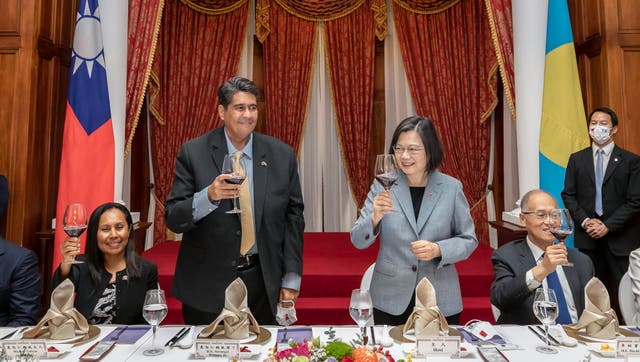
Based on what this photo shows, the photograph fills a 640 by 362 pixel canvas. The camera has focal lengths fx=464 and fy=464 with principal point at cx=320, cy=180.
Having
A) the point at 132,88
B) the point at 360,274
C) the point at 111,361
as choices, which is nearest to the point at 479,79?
the point at 360,274

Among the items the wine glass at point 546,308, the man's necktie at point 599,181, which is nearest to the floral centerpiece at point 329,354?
the wine glass at point 546,308

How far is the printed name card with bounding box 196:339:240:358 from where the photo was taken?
1479 mm

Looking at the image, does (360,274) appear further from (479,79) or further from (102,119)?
(479,79)

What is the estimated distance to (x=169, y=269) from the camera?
3.92m

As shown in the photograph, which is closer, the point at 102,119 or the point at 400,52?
the point at 102,119

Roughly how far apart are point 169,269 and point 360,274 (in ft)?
5.28

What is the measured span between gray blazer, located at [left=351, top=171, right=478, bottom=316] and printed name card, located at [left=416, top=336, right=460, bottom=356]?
44 cm

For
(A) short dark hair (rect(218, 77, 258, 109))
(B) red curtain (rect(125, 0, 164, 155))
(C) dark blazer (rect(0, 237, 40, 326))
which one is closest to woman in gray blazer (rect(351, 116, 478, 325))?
(A) short dark hair (rect(218, 77, 258, 109))

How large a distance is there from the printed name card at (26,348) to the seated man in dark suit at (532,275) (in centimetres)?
168

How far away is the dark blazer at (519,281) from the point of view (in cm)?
186

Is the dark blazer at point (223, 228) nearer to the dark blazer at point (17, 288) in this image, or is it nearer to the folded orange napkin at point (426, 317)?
the folded orange napkin at point (426, 317)

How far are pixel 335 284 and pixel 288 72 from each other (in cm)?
305

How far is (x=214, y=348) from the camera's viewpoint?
4.86ft

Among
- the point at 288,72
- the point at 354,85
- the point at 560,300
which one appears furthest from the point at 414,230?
the point at 288,72
